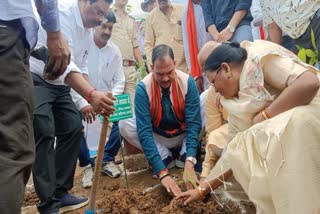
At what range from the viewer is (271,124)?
184 centimetres

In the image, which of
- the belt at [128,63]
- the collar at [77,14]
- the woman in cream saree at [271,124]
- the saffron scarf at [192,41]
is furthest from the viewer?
the belt at [128,63]

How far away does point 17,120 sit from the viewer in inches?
44.7

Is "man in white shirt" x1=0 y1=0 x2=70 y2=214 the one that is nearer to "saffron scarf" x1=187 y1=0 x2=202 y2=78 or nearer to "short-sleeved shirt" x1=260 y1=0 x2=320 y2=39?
"short-sleeved shirt" x1=260 y1=0 x2=320 y2=39

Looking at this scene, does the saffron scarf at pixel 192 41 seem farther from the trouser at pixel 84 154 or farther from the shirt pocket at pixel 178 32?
the trouser at pixel 84 154

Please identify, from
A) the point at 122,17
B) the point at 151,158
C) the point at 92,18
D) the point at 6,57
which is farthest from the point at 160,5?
the point at 6,57

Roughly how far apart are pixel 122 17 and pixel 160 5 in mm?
581

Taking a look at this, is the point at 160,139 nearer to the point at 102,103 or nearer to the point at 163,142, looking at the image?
the point at 163,142

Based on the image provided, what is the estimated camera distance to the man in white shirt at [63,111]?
213 centimetres

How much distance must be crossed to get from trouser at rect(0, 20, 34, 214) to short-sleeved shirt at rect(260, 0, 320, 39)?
196 cm

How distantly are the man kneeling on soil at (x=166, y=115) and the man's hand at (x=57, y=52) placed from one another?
1370 mm

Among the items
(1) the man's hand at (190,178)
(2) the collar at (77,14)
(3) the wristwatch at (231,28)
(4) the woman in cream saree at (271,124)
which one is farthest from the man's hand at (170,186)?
(3) the wristwatch at (231,28)

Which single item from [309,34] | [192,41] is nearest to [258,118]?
[309,34]

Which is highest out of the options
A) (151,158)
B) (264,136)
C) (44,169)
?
(264,136)

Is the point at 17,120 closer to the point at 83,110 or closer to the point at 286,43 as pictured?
the point at 83,110
